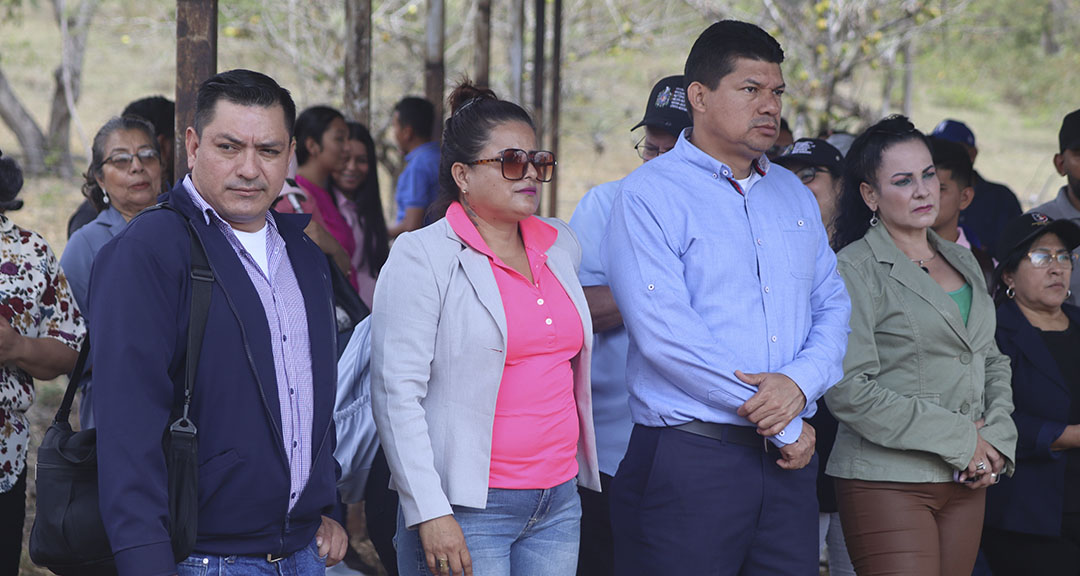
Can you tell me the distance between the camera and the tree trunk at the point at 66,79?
13.4 metres

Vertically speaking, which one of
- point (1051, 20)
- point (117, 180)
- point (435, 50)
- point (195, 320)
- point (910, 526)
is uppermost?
point (1051, 20)

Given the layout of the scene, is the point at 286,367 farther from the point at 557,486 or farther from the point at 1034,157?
the point at 1034,157

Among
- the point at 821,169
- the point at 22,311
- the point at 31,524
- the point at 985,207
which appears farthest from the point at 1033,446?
the point at 31,524

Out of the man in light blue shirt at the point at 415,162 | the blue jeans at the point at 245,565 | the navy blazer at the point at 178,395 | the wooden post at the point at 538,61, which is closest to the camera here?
the navy blazer at the point at 178,395

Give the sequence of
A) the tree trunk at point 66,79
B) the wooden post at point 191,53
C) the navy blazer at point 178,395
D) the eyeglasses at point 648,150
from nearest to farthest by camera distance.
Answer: the navy blazer at point 178,395
the wooden post at point 191,53
the eyeglasses at point 648,150
the tree trunk at point 66,79

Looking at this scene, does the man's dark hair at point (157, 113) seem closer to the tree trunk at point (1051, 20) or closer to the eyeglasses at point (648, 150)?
the eyeglasses at point (648, 150)

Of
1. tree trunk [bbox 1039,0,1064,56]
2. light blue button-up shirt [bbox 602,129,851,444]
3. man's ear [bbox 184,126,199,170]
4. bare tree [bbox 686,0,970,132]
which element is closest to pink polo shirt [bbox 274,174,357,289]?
light blue button-up shirt [bbox 602,129,851,444]

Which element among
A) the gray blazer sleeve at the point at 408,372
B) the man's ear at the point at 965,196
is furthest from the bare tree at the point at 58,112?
the gray blazer sleeve at the point at 408,372

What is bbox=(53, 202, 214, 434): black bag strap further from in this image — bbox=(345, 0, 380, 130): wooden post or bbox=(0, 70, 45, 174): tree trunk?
bbox=(0, 70, 45, 174): tree trunk

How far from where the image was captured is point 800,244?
9.72ft

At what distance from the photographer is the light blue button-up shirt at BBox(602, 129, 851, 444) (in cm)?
277

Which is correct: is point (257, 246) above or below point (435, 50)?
below

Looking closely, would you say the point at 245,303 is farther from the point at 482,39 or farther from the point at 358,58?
the point at 482,39

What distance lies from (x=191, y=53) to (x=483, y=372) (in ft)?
5.06
